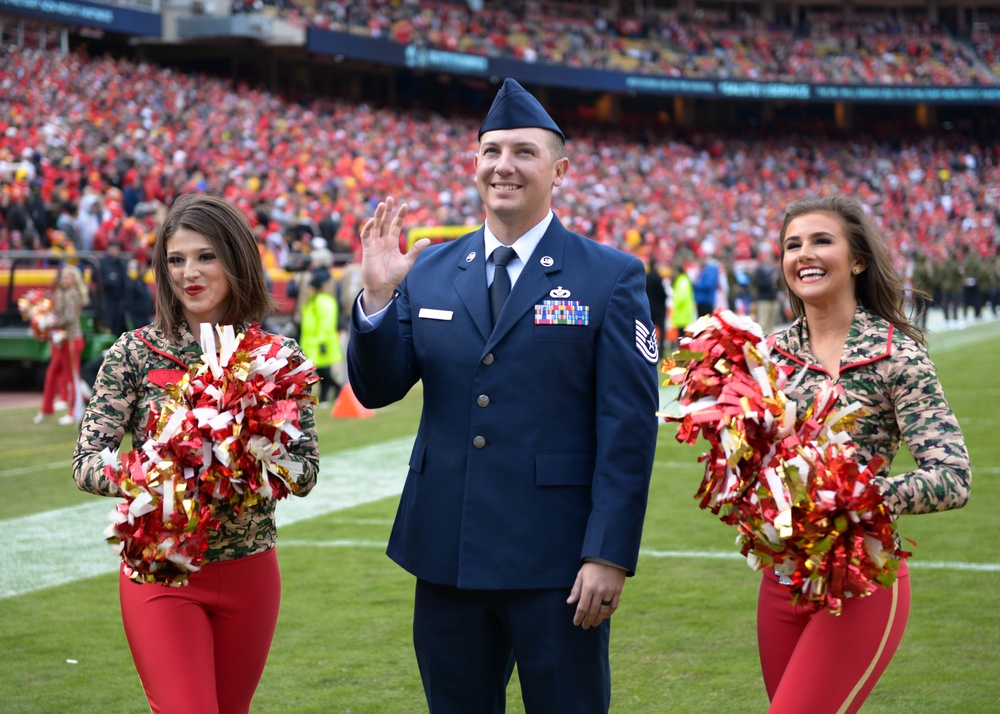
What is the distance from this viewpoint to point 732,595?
6156 millimetres

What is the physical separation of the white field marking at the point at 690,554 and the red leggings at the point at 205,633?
164 inches

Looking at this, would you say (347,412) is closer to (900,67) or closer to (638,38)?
(638,38)

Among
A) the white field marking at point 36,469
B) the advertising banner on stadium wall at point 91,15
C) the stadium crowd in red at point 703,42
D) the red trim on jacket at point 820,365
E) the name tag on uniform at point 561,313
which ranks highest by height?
the stadium crowd in red at point 703,42

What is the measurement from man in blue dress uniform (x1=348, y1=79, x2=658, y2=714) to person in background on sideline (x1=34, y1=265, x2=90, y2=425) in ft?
34.1

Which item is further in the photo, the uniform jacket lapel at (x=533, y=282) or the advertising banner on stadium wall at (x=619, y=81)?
the advertising banner on stadium wall at (x=619, y=81)

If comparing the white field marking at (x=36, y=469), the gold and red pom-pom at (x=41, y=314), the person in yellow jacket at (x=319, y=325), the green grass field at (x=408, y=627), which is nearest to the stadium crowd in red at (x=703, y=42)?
the person in yellow jacket at (x=319, y=325)

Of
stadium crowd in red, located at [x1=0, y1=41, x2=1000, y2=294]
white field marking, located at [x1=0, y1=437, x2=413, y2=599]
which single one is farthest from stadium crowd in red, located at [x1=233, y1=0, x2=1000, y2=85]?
white field marking, located at [x1=0, y1=437, x2=413, y2=599]

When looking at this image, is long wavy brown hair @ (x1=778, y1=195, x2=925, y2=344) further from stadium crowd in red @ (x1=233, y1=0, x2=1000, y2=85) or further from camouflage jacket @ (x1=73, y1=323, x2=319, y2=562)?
stadium crowd in red @ (x1=233, y1=0, x2=1000, y2=85)

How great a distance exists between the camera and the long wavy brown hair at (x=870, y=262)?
3199mm

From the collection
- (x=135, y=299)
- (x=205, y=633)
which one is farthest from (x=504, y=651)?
(x=135, y=299)

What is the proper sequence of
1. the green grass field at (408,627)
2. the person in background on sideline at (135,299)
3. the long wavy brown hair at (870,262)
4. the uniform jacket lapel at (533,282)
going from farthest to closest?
the person in background on sideline at (135,299) → the green grass field at (408,627) → the long wavy brown hair at (870,262) → the uniform jacket lapel at (533,282)

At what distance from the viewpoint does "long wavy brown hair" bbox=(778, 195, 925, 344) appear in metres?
3.20

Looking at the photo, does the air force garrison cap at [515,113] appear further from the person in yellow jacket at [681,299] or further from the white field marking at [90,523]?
the person in yellow jacket at [681,299]

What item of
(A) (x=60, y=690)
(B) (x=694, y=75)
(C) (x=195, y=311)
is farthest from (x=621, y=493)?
(B) (x=694, y=75)
